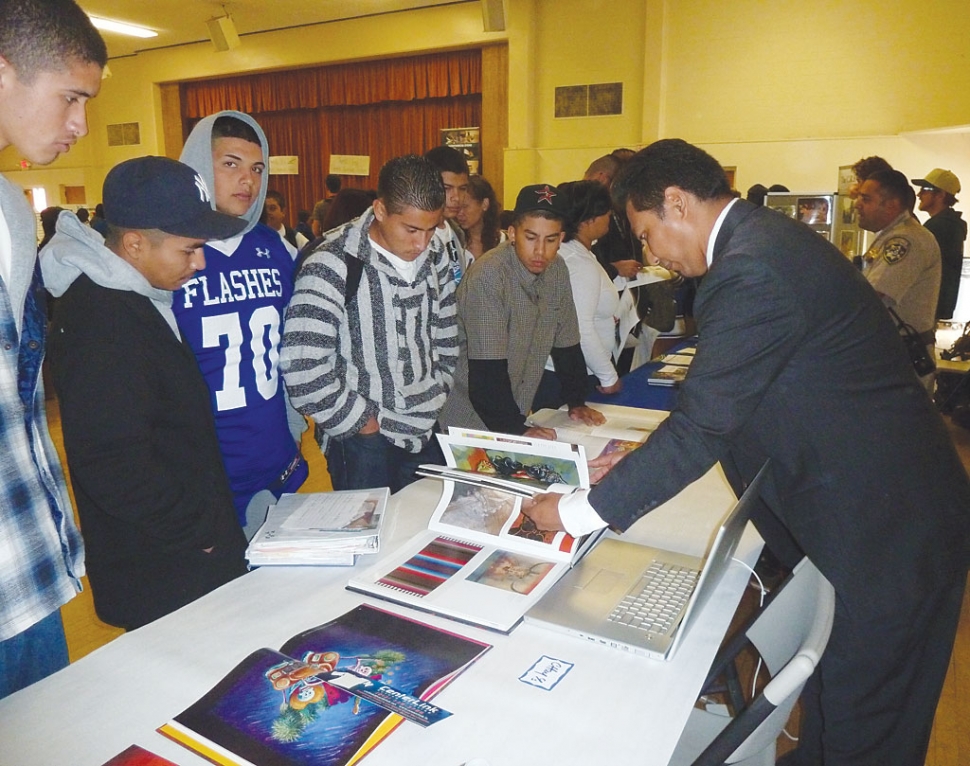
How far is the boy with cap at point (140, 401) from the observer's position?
4.00ft

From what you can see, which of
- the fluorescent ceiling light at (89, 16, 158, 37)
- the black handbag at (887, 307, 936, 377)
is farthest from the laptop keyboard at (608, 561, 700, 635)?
the fluorescent ceiling light at (89, 16, 158, 37)

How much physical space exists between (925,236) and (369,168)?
24.9 ft

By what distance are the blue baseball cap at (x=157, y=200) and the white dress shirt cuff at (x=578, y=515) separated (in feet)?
2.76

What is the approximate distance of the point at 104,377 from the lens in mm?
1212

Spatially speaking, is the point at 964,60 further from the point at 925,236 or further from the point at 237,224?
the point at 237,224

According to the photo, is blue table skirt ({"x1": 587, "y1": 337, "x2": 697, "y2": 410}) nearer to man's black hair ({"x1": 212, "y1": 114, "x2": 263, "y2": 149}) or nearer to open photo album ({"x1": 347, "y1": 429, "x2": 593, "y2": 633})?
open photo album ({"x1": 347, "y1": 429, "x2": 593, "y2": 633})

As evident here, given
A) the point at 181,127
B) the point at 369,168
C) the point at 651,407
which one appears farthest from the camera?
the point at 181,127

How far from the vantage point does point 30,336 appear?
1.08 m

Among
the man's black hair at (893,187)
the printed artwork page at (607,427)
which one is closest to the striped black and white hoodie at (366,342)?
the printed artwork page at (607,427)

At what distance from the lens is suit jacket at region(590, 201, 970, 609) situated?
1.19m

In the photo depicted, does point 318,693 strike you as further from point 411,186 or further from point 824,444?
point 411,186

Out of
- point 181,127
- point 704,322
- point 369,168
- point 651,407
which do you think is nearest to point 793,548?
point 704,322

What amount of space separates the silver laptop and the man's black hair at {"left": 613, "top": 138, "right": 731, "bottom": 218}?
0.53 m

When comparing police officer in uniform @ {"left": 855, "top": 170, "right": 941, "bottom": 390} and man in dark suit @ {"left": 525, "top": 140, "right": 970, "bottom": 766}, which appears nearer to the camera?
man in dark suit @ {"left": 525, "top": 140, "right": 970, "bottom": 766}
